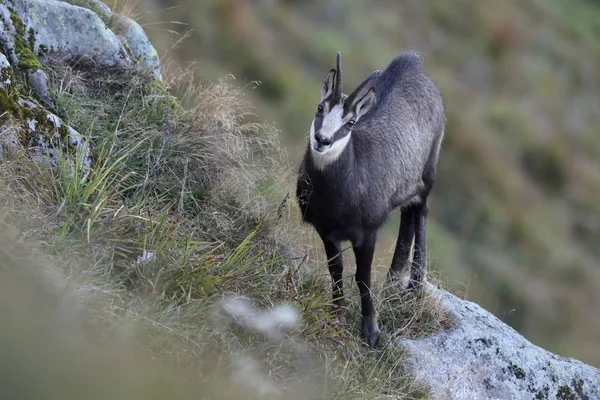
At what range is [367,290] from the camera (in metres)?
7.02

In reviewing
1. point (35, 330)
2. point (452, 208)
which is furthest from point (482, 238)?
point (35, 330)

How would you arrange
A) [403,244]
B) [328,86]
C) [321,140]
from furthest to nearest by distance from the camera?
[403,244], [328,86], [321,140]

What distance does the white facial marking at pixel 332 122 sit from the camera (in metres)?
6.29

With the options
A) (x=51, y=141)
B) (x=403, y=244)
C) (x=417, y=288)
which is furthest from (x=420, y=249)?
(x=51, y=141)

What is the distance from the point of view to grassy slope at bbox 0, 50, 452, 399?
4.41 m

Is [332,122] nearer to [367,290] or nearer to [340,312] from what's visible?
[367,290]

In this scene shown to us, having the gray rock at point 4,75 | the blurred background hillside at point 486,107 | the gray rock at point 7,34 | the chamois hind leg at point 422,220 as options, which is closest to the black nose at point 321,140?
the chamois hind leg at point 422,220

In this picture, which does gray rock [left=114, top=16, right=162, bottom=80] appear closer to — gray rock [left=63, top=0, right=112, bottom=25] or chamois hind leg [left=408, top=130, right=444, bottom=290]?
gray rock [left=63, top=0, right=112, bottom=25]

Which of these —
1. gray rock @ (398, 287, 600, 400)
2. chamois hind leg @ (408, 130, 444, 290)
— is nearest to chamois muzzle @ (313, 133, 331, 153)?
gray rock @ (398, 287, 600, 400)

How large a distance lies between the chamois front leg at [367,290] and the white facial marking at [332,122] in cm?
101

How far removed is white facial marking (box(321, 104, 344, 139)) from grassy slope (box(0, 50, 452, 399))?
3.29 ft

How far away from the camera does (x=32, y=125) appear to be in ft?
21.0

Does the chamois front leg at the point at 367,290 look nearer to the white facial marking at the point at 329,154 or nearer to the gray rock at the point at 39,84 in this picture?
the white facial marking at the point at 329,154

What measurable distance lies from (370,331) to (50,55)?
11.5ft
